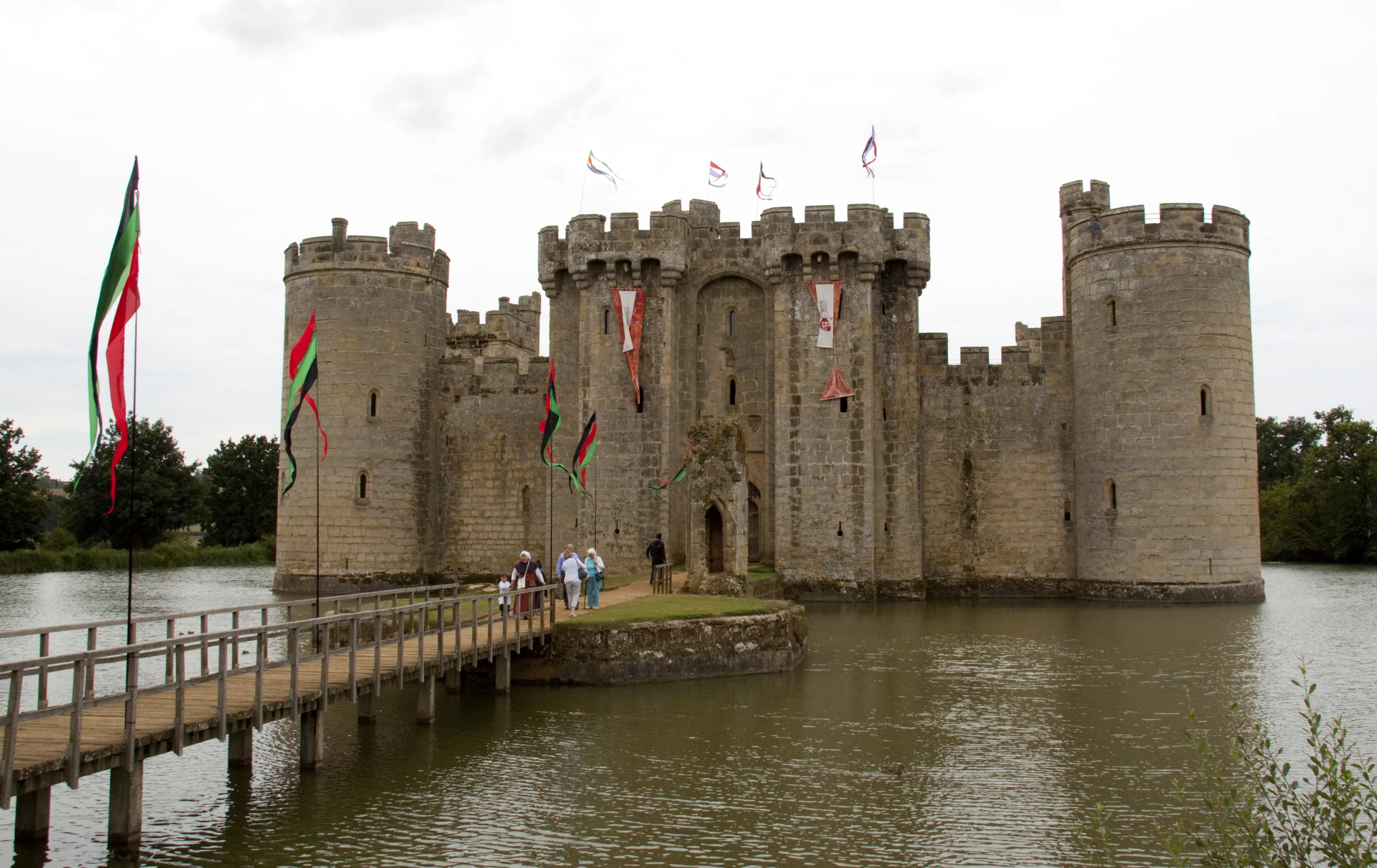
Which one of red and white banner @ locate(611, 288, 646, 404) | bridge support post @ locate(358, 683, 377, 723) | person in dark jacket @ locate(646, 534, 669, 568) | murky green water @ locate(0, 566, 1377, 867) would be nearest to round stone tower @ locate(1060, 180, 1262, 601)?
murky green water @ locate(0, 566, 1377, 867)

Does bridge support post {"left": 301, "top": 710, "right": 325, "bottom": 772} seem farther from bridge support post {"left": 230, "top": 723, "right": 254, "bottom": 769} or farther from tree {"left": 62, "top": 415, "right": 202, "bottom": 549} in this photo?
tree {"left": 62, "top": 415, "right": 202, "bottom": 549}

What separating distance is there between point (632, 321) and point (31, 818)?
25.8 m

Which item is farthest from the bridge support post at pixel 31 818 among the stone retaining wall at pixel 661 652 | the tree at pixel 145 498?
the tree at pixel 145 498

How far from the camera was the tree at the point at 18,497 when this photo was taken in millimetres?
54531

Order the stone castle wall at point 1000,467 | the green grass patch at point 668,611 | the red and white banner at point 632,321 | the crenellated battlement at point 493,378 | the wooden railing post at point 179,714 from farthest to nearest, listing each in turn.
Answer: the crenellated battlement at point 493,378, the stone castle wall at point 1000,467, the red and white banner at point 632,321, the green grass patch at point 668,611, the wooden railing post at point 179,714

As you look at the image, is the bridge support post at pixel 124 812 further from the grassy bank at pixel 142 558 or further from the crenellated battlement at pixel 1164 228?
the grassy bank at pixel 142 558

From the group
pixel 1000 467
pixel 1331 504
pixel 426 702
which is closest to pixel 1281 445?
pixel 1331 504

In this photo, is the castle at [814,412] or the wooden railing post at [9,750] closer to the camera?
the wooden railing post at [9,750]

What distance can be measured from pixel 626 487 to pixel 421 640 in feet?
63.4

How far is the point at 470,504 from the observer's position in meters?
38.9

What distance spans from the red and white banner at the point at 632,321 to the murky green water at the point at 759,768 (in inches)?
552

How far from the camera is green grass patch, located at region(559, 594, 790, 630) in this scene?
66.1 ft

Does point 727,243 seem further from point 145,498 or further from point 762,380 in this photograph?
point 145,498

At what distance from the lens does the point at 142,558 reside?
56625mm
